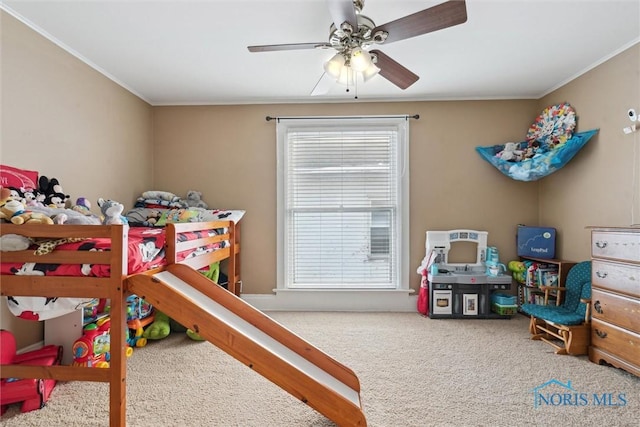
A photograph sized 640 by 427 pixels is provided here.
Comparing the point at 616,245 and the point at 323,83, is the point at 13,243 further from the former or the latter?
the point at 616,245

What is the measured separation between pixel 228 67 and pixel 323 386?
2.64m

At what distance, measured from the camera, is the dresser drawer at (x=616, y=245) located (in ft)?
7.01

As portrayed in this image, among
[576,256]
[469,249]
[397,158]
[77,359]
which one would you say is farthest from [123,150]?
[576,256]

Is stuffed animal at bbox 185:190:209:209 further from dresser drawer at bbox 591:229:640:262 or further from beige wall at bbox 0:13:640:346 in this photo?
dresser drawer at bbox 591:229:640:262

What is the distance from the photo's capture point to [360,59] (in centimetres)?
205

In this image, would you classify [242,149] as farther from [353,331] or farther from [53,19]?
[353,331]

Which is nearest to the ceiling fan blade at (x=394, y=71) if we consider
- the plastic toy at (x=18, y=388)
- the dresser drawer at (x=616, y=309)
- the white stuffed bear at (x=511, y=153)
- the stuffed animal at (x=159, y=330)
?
the white stuffed bear at (x=511, y=153)

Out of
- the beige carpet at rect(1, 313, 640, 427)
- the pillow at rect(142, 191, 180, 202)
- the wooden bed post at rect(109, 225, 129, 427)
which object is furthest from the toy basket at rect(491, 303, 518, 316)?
the pillow at rect(142, 191, 180, 202)

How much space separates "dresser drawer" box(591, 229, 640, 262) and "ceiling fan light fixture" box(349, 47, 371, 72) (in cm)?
208

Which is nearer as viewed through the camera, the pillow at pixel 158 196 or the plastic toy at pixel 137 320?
the plastic toy at pixel 137 320

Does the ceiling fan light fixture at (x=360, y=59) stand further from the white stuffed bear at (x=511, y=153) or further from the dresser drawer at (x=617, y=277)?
the dresser drawer at (x=617, y=277)

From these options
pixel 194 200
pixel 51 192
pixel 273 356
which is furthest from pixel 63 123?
pixel 273 356

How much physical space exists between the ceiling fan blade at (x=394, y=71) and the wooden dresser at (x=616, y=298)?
1.79 meters

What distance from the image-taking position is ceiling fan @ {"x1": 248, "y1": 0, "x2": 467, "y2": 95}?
164 cm
